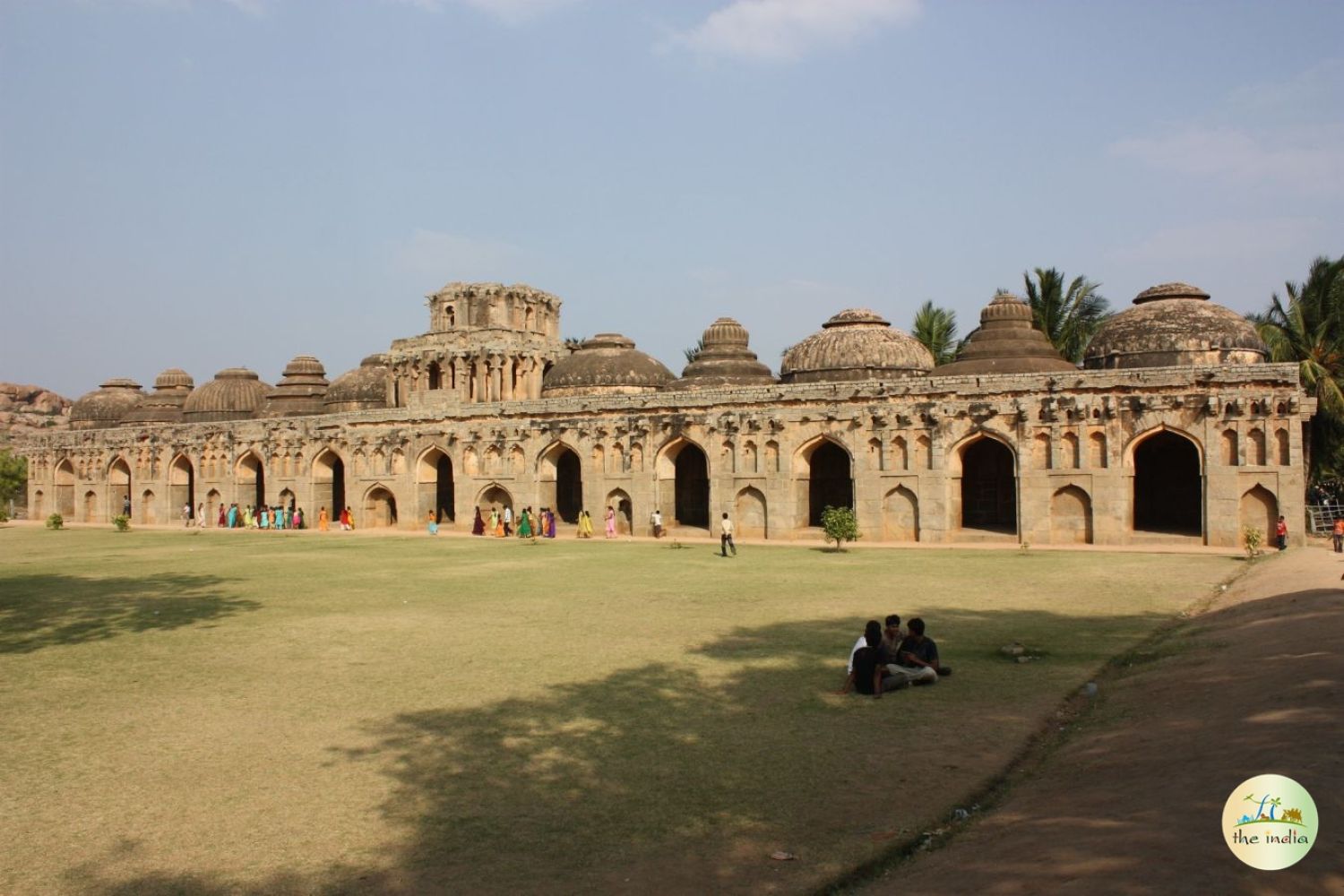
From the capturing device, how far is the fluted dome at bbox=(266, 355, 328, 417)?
152 feet

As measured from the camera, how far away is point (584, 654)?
39.8 feet

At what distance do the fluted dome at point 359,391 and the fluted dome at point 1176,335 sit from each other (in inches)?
1134

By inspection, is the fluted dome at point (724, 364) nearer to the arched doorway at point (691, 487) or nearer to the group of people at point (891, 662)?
the arched doorway at point (691, 487)

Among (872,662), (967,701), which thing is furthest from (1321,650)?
(872,662)

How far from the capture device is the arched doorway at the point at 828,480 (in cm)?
3341

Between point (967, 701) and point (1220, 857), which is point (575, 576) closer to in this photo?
point (967, 701)

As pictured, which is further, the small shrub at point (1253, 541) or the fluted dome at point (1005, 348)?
the fluted dome at point (1005, 348)

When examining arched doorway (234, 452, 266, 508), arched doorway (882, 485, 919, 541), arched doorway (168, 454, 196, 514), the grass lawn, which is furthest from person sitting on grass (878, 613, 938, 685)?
arched doorway (168, 454, 196, 514)

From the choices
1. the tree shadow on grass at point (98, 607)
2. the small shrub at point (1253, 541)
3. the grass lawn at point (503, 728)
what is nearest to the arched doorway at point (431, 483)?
the tree shadow on grass at point (98, 607)

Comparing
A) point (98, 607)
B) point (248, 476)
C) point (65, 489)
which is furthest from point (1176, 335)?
point (65, 489)

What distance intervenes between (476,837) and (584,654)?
5.61 m

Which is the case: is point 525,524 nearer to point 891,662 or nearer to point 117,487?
point 891,662

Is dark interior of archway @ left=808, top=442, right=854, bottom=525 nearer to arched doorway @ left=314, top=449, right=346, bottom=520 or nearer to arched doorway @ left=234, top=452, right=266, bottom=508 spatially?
arched doorway @ left=314, top=449, right=346, bottom=520

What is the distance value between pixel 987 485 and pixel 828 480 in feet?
16.1
